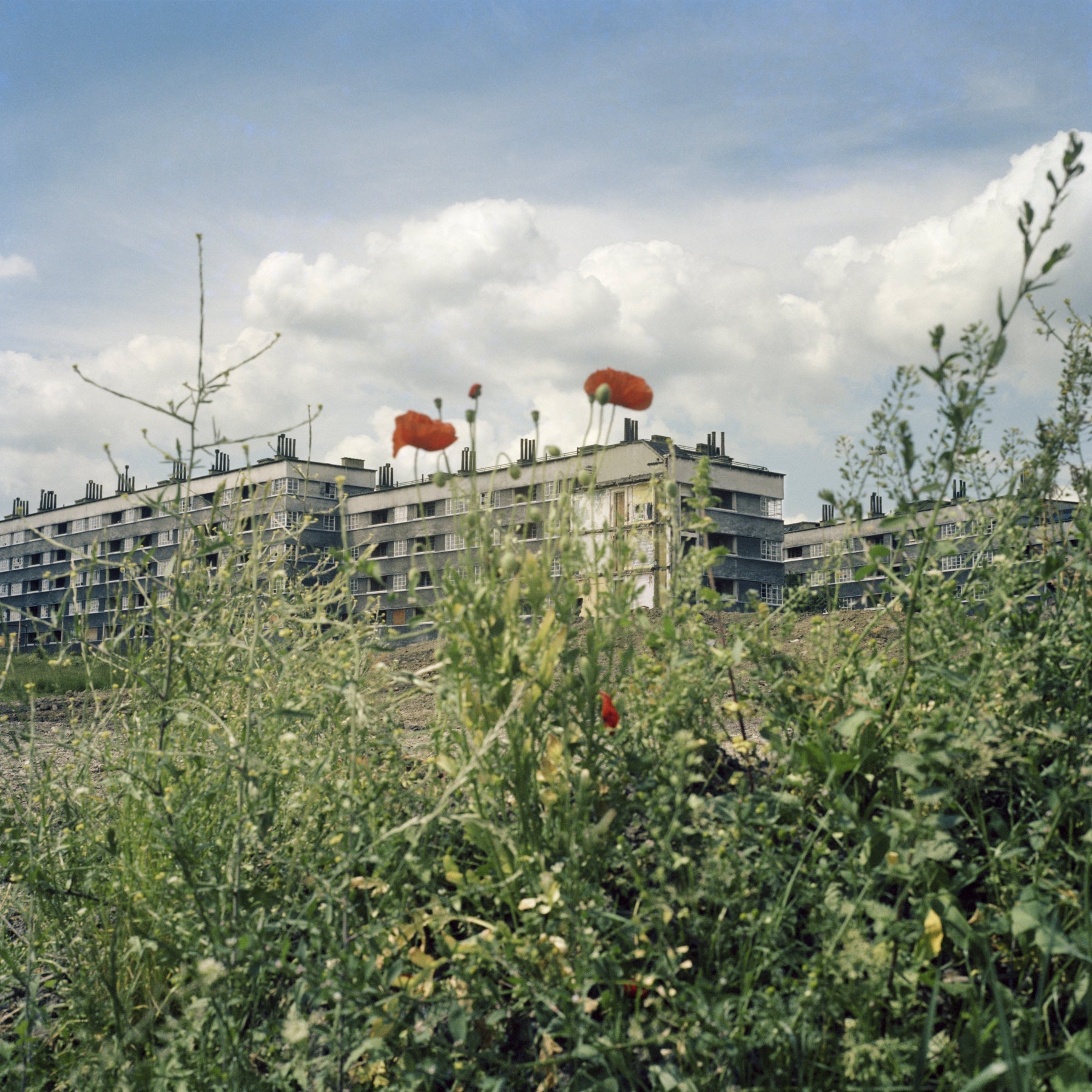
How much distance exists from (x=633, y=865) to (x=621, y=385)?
79 cm

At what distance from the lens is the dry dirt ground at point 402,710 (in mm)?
1880

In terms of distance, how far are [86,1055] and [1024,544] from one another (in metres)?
1.86

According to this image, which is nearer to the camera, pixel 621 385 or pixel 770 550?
pixel 621 385

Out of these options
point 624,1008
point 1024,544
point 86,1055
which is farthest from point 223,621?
point 1024,544

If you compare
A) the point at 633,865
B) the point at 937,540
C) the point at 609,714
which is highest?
the point at 937,540

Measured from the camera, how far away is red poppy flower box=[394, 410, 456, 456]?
148cm

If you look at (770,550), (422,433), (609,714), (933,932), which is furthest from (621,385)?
(770,550)

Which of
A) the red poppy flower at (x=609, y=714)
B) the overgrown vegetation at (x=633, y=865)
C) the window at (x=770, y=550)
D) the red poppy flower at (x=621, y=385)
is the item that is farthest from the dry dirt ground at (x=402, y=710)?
the window at (x=770, y=550)

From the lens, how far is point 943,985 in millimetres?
1248

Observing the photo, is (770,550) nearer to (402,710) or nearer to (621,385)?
(402,710)

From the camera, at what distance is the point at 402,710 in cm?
Result: 607

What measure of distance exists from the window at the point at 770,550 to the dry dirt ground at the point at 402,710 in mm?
46253

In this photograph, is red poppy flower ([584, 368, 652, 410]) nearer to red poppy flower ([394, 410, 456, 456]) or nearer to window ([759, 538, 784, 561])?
red poppy flower ([394, 410, 456, 456])

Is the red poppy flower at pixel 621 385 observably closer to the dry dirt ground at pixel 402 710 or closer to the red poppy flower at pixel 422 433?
the red poppy flower at pixel 422 433
